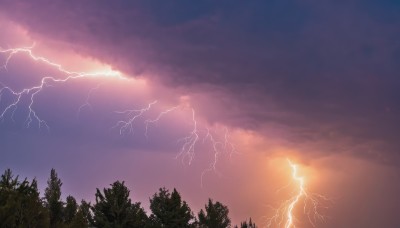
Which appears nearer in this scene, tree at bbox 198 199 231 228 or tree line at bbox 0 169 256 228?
tree line at bbox 0 169 256 228

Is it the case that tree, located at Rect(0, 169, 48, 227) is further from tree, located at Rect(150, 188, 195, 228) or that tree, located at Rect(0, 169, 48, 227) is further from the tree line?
tree, located at Rect(150, 188, 195, 228)

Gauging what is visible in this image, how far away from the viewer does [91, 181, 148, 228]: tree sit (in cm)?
2580

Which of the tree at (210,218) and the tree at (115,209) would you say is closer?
the tree at (115,209)

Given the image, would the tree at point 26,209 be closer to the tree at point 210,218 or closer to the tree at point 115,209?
the tree at point 115,209

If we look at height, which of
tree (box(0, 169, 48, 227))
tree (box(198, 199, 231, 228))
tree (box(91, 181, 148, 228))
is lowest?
tree (box(0, 169, 48, 227))

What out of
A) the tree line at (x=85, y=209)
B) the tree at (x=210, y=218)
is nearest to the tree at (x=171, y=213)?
the tree line at (x=85, y=209)

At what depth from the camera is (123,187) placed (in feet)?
86.2

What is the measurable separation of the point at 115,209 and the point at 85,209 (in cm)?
927

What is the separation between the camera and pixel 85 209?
3425 cm

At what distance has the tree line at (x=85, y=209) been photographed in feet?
66.2

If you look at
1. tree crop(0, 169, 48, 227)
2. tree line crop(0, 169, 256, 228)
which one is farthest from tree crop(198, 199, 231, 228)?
tree crop(0, 169, 48, 227)

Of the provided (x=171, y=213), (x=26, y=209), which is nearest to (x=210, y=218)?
(x=171, y=213)

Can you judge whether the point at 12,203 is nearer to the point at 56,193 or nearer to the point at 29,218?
the point at 29,218

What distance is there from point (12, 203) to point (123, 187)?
8.24 m
